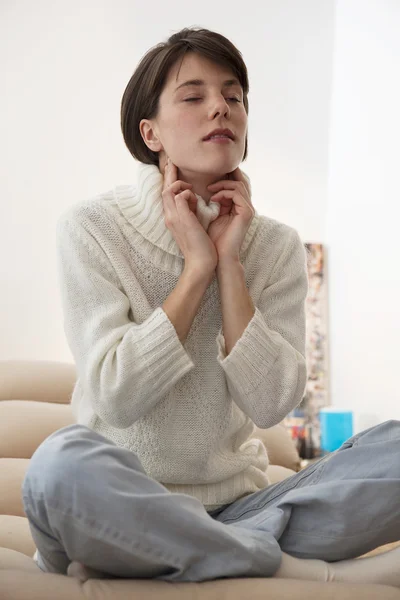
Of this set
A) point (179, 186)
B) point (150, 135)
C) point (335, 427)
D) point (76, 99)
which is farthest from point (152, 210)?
point (335, 427)

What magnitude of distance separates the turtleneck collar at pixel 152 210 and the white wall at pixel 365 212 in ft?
6.01

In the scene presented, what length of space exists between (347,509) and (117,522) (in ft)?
1.34

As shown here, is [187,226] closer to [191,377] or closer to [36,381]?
[191,377]

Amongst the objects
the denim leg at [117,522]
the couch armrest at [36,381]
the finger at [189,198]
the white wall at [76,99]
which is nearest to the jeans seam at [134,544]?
the denim leg at [117,522]

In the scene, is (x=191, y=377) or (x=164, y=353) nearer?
(x=164, y=353)

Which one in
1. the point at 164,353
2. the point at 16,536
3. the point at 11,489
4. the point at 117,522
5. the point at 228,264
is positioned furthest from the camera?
the point at 11,489

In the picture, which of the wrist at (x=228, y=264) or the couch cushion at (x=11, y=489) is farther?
the couch cushion at (x=11, y=489)

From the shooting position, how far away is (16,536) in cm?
174

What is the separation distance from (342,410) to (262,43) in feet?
5.31

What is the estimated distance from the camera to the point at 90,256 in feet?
5.35

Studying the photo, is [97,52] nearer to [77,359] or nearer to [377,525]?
[77,359]

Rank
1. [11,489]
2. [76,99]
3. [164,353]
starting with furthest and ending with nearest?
[76,99], [11,489], [164,353]

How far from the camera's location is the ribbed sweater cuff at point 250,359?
1.55m

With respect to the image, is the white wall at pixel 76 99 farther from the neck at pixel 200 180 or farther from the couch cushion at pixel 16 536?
the neck at pixel 200 180
